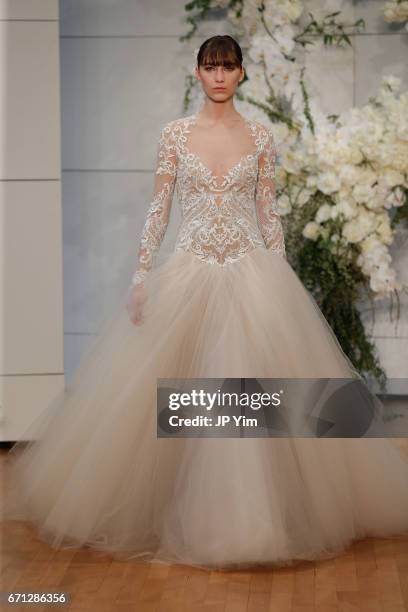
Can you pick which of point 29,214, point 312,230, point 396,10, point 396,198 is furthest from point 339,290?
point 29,214

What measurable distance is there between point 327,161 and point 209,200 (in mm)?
1293

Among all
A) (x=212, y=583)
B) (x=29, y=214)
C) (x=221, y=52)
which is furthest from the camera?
(x=29, y=214)

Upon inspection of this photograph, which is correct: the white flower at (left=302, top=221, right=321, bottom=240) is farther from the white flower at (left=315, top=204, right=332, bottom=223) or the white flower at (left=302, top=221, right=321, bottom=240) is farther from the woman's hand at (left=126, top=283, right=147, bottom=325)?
the woman's hand at (left=126, top=283, right=147, bottom=325)

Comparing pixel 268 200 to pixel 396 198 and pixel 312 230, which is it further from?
pixel 396 198

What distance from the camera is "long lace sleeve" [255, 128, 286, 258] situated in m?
3.33

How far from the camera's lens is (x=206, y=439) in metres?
2.93

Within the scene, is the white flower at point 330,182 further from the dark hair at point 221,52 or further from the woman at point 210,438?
the dark hair at point 221,52

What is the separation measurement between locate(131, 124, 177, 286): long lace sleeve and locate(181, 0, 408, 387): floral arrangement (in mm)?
1282

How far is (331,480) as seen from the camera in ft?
10.0

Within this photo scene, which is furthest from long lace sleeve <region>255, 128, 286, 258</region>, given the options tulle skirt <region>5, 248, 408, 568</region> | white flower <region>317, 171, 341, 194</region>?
white flower <region>317, 171, 341, 194</region>

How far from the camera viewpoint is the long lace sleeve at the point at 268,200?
333 cm

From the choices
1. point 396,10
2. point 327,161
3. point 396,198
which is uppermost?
point 396,10

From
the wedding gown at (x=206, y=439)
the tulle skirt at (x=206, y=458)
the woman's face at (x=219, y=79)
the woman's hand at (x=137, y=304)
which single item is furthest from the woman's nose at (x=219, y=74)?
the woman's hand at (x=137, y=304)

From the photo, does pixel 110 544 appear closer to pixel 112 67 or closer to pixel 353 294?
pixel 353 294
